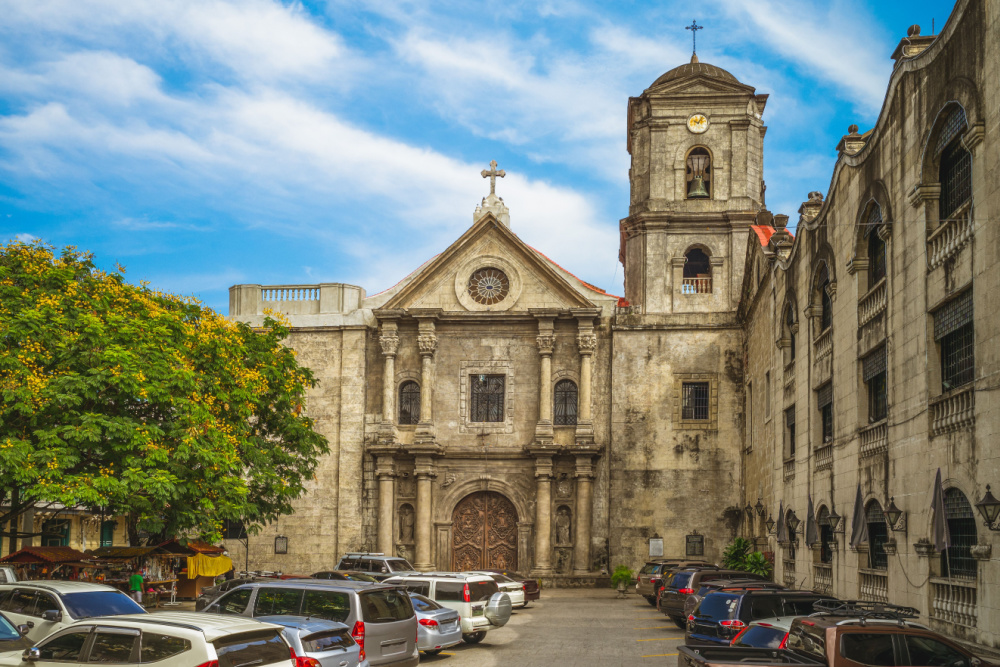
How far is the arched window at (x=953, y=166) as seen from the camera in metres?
16.4

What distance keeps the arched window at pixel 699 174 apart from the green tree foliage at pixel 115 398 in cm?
2022

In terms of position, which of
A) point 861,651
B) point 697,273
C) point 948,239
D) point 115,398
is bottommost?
point 861,651

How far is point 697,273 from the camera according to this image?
40.8m

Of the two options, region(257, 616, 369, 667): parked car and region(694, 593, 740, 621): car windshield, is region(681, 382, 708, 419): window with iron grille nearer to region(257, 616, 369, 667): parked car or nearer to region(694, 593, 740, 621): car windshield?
region(694, 593, 740, 621): car windshield

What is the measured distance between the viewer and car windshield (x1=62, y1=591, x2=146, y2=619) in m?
16.2

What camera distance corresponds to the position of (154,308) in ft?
80.2

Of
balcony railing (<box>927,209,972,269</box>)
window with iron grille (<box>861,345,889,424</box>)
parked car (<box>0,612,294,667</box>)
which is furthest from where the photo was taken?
window with iron grille (<box>861,345,889,424</box>)

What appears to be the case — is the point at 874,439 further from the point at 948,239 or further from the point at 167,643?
the point at 167,643

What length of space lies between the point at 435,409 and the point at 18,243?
18.6m

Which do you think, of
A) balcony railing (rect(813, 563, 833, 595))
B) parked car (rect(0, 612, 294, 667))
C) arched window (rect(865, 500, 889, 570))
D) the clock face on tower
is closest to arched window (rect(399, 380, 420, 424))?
the clock face on tower

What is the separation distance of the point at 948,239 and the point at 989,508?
15.5 ft

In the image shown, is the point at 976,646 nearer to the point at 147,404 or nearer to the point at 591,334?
the point at 147,404

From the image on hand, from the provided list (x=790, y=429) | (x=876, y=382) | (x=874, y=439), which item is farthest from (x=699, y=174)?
(x=874, y=439)

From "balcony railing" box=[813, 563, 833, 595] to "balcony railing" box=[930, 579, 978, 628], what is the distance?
7188 mm
